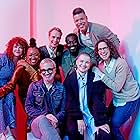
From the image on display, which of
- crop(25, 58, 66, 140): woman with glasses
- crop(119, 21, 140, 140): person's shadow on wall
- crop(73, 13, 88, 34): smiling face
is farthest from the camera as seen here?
crop(119, 21, 140, 140): person's shadow on wall

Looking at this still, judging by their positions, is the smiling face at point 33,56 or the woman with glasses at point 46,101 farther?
the smiling face at point 33,56

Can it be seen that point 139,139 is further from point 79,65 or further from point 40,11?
point 40,11

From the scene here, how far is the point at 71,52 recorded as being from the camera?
A: 2.72m

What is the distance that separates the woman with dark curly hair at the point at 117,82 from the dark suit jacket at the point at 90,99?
7cm

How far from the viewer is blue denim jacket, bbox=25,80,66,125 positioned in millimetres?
2457

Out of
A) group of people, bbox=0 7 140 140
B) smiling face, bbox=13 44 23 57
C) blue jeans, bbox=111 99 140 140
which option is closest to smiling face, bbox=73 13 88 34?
group of people, bbox=0 7 140 140

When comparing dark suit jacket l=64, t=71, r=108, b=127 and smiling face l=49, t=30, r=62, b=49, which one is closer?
dark suit jacket l=64, t=71, r=108, b=127

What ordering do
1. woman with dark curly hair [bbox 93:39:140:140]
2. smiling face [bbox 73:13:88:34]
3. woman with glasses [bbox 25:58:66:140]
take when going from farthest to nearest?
smiling face [bbox 73:13:88:34], woman with dark curly hair [bbox 93:39:140:140], woman with glasses [bbox 25:58:66:140]

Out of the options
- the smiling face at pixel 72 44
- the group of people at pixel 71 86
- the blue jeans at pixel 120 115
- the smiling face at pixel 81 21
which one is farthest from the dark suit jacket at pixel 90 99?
the smiling face at pixel 81 21

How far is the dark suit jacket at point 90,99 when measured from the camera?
248 centimetres

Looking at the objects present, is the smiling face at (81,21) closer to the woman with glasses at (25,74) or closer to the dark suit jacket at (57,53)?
the dark suit jacket at (57,53)

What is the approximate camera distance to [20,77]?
2668 millimetres

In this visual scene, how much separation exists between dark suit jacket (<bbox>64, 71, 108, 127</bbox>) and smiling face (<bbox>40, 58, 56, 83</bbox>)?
11cm

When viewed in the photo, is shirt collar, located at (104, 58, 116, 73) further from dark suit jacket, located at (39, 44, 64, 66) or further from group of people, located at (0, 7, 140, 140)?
dark suit jacket, located at (39, 44, 64, 66)
